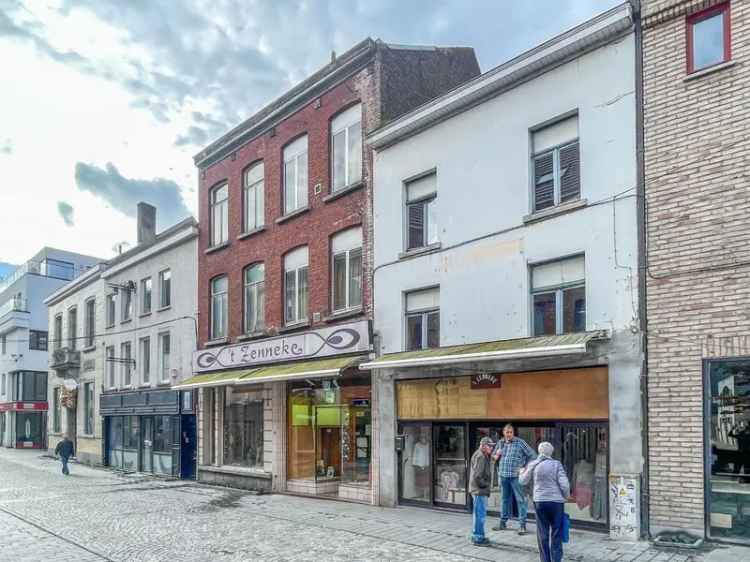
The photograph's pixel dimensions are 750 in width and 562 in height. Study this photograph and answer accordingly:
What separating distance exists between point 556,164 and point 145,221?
24.3 meters

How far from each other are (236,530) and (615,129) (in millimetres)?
9616

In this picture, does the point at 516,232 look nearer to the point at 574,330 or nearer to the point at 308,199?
the point at 574,330

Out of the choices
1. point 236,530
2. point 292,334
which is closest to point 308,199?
point 292,334

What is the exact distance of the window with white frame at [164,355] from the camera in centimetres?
2629

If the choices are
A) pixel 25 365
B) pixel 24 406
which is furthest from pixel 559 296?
pixel 24 406

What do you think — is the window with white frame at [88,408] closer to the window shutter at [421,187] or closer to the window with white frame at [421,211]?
the window with white frame at [421,211]

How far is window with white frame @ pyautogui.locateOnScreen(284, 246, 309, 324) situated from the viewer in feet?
64.2

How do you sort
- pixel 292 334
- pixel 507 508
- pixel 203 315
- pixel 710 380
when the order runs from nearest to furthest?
pixel 710 380, pixel 507 508, pixel 292 334, pixel 203 315

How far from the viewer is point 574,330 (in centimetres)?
1248

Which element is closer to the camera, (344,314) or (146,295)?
(344,314)

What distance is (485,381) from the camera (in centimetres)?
1394

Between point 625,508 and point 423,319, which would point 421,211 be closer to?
point 423,319

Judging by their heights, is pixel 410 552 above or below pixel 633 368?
below

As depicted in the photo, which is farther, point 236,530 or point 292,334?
point 292,334
